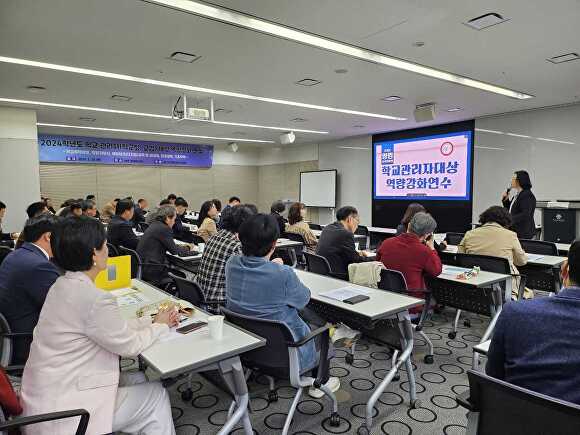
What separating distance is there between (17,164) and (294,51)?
20.3 feet

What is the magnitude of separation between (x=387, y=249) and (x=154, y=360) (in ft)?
7.23

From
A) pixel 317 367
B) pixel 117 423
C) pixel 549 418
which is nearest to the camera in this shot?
pixel 549 418

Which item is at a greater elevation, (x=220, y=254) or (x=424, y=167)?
(x=424, y=167)

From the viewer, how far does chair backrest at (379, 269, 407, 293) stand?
9.92 ft

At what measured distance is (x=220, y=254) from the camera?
2838mm

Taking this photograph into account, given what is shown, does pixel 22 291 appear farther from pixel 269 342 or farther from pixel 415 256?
pixel 415 256

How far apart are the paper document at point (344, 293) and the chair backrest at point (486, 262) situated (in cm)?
147

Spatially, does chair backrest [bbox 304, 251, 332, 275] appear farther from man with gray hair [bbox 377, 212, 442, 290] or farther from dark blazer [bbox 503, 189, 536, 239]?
dark blazer [bbox 503, 189, 536, 239]

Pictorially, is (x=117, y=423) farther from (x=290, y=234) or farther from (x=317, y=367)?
(x=290, y=234)

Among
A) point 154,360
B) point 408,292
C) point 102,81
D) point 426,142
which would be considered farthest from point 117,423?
point 426,142

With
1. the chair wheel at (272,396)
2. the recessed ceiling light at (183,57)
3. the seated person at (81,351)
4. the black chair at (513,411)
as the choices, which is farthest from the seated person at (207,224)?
the black chair at (513,411)

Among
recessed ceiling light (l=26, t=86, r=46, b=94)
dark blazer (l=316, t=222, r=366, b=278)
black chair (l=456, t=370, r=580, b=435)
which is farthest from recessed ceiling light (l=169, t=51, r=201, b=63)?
black chair (l=456, t=370, r=580, b=435)

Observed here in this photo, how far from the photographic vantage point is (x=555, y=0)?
10.5ft

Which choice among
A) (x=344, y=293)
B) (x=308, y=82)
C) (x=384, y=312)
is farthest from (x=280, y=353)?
(x=308, y=82)
